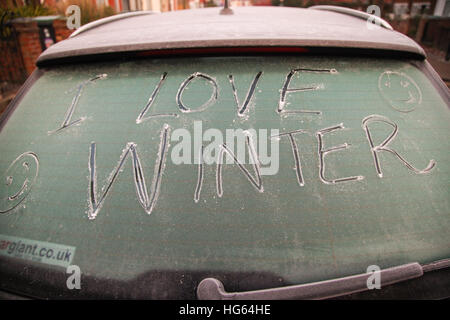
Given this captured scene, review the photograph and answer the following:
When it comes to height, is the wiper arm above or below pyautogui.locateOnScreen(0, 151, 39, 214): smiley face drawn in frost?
below

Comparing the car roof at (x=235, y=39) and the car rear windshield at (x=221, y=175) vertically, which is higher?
the car roof at (x=235, y=39)

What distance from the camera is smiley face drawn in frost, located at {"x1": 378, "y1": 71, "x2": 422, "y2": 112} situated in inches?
49.1

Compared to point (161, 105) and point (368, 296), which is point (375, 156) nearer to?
point (368, 296)

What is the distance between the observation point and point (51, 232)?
107 centimetres

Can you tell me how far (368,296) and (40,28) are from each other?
9.01 metres

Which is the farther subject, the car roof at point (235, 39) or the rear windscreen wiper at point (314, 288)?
the car roof at point (235, 39)

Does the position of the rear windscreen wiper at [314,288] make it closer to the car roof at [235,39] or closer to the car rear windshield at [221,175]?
the car rear windshield at [221,175]

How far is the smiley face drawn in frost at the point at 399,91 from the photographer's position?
1.25 m

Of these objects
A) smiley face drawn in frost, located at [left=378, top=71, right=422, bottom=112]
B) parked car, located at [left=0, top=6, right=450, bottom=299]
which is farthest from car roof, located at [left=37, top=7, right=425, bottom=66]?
smiley face drawn in frost, located at [left=378, top=71, right=422, bottom=112]

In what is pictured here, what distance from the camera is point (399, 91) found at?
1.27m

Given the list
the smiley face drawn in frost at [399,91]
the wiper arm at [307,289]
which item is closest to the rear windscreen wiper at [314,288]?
the wiper arm at [307,289]

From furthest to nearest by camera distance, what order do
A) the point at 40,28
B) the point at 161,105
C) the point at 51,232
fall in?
the point at 40,28, the point at 161,105, the point at 51,232

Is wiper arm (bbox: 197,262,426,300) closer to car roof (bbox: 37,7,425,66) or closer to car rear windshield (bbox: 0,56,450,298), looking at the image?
car rear windshield (bbox: 0,56,450,298)
